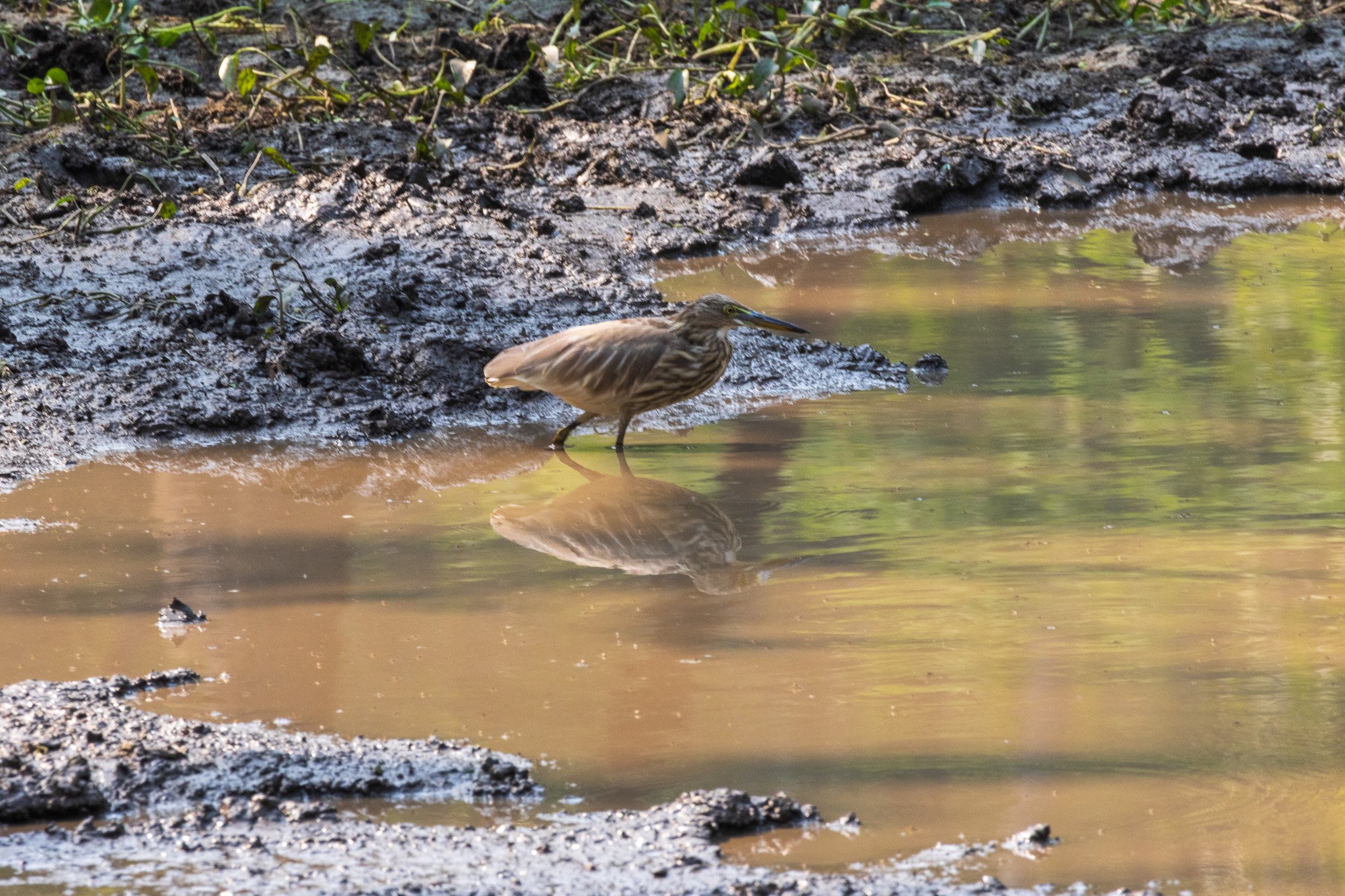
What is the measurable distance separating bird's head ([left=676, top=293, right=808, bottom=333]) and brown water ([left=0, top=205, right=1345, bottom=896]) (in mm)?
439

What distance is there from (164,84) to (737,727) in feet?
29.7

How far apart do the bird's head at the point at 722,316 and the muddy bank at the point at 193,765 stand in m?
3.23

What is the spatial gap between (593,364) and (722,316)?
2.19ft

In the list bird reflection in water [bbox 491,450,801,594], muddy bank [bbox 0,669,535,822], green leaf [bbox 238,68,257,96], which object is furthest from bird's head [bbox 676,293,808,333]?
green leaf [bbox 238,68,257,96]

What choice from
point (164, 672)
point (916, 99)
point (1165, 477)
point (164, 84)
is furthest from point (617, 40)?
point (164, 672)

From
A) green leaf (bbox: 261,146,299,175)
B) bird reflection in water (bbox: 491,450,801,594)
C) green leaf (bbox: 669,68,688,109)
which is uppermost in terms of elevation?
green leaf (bbox: 669,68,688,109)

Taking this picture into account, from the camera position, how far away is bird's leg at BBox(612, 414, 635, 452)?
22.3 ft

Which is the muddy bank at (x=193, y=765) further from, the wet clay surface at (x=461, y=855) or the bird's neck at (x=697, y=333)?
the bird's neck at (x=697, y=333)

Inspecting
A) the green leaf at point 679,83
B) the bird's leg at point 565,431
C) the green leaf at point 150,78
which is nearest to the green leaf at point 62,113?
the green leaf at point 150,78

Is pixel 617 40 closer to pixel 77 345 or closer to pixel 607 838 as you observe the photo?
pixel 77 345

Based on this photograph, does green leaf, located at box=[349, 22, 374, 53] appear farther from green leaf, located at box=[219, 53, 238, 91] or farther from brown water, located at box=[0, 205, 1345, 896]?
brown water, located at box=[0, 205, 1345, 896]

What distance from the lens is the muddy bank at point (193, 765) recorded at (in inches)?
145

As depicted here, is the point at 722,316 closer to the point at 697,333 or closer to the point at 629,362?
the point at 697,333

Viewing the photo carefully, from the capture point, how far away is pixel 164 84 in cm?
1152
